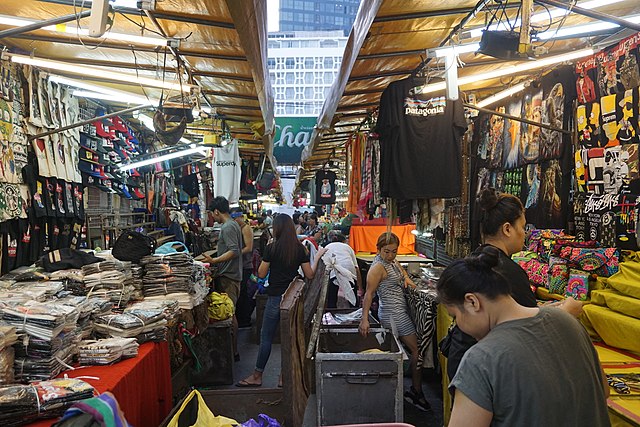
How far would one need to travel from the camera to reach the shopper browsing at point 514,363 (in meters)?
1.63

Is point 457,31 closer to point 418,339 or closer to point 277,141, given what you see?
point 418,339

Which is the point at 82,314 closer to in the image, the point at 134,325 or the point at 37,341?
the point at 134,325

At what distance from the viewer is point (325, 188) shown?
14.2 meters

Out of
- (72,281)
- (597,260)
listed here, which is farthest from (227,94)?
(597,260)

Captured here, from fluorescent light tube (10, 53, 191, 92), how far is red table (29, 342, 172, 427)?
248cm

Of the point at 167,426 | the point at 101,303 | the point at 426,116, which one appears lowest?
the point at 167,426

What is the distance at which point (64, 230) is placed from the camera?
596 centimetres

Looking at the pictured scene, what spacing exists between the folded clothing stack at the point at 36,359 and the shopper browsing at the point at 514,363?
2.28 metres

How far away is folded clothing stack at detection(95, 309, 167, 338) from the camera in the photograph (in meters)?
3.57

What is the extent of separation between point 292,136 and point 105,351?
31.7 ft

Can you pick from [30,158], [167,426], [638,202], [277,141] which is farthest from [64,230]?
[277,141]

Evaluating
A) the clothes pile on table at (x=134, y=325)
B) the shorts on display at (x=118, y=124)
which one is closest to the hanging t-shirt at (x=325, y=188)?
the shorts on display at (x=118, y=124)

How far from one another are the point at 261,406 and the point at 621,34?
4.25 metres

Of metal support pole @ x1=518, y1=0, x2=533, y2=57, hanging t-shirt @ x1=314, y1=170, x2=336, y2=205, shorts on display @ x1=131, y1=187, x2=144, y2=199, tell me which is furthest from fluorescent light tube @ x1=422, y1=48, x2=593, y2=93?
hanging t-shirt @ x1=314, y1=170, x2=336, y2=205
